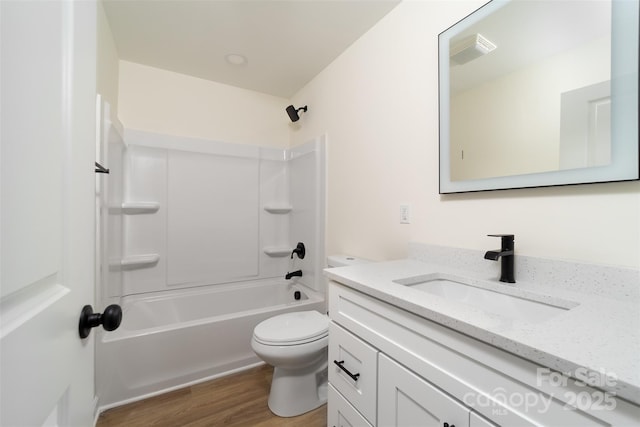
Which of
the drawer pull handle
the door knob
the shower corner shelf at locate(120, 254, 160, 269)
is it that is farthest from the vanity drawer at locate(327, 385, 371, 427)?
the shower corner shelf at locate(120, 254, 160, 269)

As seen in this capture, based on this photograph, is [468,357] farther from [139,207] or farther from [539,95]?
[139,207]

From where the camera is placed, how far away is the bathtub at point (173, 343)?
5.18 ft

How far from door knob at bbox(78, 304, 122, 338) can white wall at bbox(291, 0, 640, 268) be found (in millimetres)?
1269

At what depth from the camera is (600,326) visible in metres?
0.60

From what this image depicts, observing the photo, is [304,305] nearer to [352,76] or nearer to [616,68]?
[352,76]

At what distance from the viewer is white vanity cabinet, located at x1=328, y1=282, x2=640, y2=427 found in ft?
1.63

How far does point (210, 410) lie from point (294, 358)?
2.00ft

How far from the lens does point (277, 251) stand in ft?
9.03

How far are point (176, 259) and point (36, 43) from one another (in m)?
2.24

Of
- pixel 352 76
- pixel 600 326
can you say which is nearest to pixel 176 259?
pixel 352 76

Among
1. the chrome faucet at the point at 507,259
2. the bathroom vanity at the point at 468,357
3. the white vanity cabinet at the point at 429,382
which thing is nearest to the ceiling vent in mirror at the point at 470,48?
the chrome faucet at the point at 507,259

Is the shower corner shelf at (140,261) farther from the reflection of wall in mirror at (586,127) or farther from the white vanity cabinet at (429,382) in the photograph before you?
the reflection of wall in mirror at (586,127)

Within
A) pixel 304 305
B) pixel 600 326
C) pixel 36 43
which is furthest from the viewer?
pixel 304 305

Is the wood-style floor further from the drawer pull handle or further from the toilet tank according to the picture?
the toilet tank
